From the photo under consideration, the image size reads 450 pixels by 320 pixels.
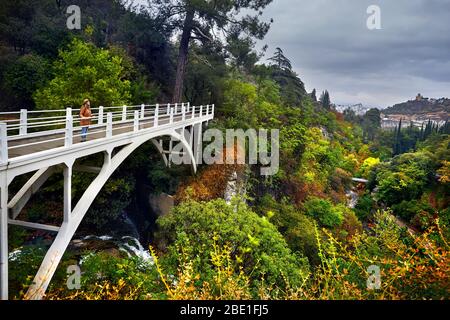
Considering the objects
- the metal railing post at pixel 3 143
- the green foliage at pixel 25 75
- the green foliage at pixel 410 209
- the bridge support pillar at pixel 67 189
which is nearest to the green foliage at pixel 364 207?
the green foliage at pixel 410 209

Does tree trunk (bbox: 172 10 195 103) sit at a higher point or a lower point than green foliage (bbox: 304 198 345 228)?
higher

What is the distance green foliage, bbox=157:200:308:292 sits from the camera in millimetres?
8531

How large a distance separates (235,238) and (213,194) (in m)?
6.59

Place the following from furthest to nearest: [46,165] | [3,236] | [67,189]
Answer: [67,189] < [46,165] < [3,236]

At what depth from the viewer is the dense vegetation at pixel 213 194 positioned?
5.94m

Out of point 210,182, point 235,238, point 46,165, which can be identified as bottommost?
point 235,238

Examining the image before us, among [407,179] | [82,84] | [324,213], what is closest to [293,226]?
[324,213]

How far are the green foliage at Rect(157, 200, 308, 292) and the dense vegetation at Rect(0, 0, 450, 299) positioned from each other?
53mm

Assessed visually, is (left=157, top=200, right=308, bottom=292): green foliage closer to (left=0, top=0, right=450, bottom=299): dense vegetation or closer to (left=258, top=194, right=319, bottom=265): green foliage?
(left=0, top=0, right=450, bottom=299): dense vegetation

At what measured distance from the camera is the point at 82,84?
484 inches

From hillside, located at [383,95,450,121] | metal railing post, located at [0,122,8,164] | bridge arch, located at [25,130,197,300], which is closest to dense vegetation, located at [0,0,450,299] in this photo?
bridge arch, located at [25,130,197,300]

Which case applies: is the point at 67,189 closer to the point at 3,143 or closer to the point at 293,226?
the point at 3,143

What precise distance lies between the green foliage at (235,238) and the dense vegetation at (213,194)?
5 cm

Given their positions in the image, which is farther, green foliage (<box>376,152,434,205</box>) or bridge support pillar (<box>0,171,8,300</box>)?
green foliage (<box>376,152,434,205</box>)
